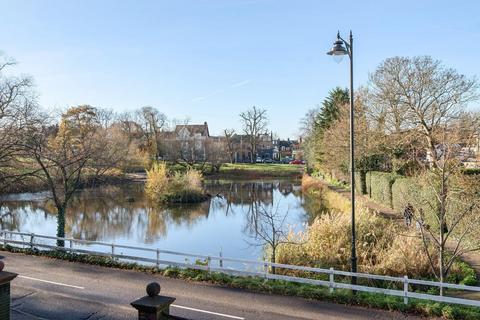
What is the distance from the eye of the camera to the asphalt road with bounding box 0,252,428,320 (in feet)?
33.4

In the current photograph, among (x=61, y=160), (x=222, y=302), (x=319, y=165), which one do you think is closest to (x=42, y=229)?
(x=61, y=160)

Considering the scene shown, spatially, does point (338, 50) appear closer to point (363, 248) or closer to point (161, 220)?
point (363, 248)

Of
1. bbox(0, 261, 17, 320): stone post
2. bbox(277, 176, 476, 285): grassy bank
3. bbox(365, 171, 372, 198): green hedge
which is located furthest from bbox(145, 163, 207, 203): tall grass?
bbox(0, 261, 17, 320): stone post

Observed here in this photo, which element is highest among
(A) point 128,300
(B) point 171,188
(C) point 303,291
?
(B) point 171,188

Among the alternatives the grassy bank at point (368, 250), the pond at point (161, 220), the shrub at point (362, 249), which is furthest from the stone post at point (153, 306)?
the pond at point (161, 220)

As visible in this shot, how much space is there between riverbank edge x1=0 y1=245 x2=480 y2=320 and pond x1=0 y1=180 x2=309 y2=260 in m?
4.33

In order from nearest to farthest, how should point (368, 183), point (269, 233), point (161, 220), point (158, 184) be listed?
point (269, 233), point (161, 220), point (368, 183), point (158, 184)

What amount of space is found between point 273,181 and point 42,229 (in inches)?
1744

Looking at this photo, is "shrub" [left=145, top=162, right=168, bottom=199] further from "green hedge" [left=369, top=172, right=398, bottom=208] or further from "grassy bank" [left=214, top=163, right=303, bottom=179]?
"grassy bank" [left=214, top=163, right=303, bottom=179]

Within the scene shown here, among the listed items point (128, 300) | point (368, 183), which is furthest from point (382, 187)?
point (128, 300)

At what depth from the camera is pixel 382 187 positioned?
3206 centimetres

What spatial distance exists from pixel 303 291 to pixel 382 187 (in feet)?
74.0

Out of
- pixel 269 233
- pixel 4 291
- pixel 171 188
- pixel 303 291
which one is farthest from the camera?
pixel 171 188

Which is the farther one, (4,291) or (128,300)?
(128,300)
